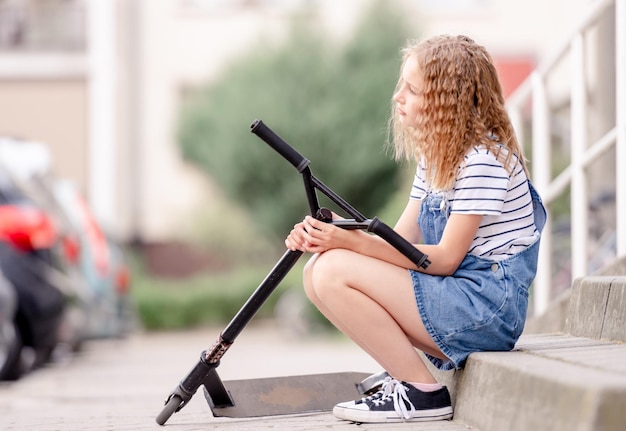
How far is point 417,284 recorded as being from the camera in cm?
305

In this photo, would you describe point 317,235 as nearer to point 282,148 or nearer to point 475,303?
point 282,148

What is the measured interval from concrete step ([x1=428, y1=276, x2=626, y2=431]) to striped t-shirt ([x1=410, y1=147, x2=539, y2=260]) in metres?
0.31

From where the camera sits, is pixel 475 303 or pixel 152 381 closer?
pixel 475 303

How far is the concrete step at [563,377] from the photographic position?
7.31ft

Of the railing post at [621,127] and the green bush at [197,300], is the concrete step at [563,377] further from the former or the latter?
the green bush at [197,300]

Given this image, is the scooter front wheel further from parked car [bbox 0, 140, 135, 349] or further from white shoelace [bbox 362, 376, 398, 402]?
parked car [bbox 0, 140, 135, 349]

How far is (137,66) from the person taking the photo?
2041 cm

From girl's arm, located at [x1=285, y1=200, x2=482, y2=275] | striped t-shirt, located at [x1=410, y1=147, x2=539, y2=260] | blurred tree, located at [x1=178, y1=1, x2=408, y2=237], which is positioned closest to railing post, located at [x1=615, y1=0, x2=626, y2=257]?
striped t-shirt, located at [x1=410, y1=147, x2=539, y2=260]

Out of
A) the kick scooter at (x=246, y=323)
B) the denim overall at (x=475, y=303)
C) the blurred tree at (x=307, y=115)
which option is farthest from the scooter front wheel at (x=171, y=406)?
the blurred tree at (x=307, y=115)

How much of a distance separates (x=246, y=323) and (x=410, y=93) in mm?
820

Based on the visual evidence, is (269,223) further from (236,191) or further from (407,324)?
(407,324)

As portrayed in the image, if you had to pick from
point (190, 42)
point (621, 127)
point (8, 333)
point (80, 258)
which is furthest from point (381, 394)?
point (190, 42)

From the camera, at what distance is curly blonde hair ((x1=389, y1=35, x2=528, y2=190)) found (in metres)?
3.08

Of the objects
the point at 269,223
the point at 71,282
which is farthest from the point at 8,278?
the point at 269,223
